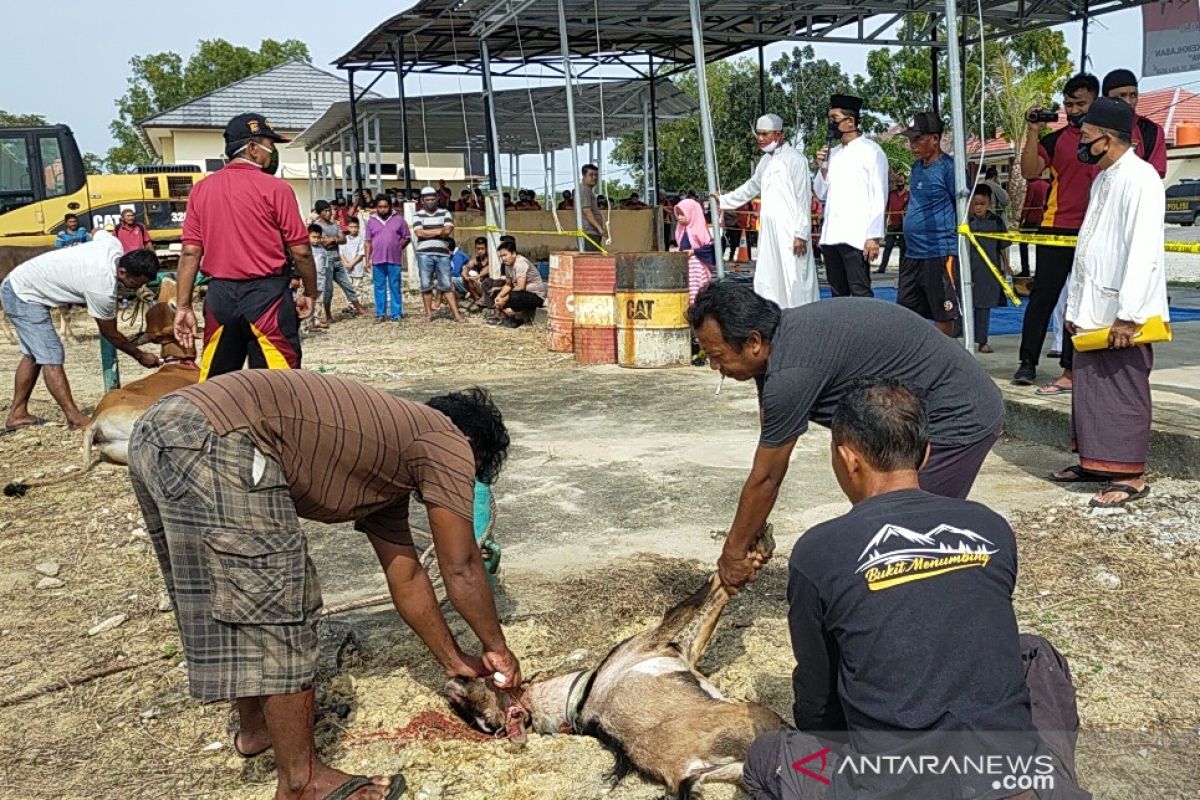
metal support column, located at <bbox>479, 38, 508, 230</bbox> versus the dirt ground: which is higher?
metal support column, located at <bbox>479, 38, 508, 230</bbox>

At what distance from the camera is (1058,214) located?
7.03 metres

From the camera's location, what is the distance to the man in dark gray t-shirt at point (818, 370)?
10.2 ft

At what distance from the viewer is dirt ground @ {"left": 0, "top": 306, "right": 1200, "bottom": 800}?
3240 millimetres

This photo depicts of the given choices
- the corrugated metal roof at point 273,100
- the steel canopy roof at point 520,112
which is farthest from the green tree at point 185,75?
the steel canopy roof at point 520,112

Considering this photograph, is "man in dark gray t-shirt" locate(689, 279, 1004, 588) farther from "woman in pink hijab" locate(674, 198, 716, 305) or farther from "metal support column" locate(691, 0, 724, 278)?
"woman in pink hijab" locate(674, 198, 716, 305)

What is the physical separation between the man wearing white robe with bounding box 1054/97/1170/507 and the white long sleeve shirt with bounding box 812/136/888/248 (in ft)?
8.03

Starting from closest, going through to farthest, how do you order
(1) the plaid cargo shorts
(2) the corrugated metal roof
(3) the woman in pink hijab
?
1. (1) the plaid cargo shorts
2. (3) the woman in pink hijab
3. (2) the corrugated metal roof

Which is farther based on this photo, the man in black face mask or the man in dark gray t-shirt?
the man in black face mask

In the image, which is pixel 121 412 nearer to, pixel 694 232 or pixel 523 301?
pixel 694 232

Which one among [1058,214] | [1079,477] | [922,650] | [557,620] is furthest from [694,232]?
[922,650]

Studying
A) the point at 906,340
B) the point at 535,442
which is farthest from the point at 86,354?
the point at 906,340

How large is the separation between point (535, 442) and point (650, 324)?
2975 mm

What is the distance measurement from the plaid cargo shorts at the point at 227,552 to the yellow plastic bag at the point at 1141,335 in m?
3.90

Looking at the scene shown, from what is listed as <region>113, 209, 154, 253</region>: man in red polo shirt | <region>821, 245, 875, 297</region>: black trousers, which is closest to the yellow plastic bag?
<region>821, 245, 875, 297</region>: black trousers
